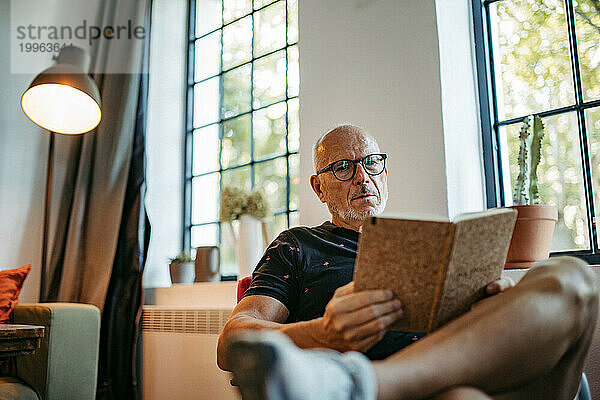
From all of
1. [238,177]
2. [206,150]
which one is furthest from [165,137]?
[238,177]

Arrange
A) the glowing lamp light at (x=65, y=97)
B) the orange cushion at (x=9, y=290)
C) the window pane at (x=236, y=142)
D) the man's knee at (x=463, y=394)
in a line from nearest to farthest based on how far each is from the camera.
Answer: the man's knee at (x=463, y=394) → the orange cushion at (x=9, y=290) → the glowing lamp light at (x=65, y=97) → the window pane at (x=236, y=142)

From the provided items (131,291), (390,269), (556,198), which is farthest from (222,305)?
(390,269)

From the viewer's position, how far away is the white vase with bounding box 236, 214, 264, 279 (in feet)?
8.54

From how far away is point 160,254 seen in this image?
130 inches

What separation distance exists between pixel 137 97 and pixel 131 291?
1.10 metres

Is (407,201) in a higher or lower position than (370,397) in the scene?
higher

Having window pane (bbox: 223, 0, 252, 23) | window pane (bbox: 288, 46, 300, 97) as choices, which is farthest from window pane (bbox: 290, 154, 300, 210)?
window pane (bbox: 223, 0, 252, 23)

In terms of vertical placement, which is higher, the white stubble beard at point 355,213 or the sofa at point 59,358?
the white stubble beard at point 355,213

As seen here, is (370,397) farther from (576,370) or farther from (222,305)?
(222,305)

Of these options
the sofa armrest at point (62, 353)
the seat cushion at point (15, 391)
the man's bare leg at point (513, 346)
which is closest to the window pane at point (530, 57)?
the man's bare leg at point (513, 346)

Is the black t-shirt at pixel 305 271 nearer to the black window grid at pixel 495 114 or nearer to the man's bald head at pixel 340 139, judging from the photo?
the man's bald head at pixel 340 139

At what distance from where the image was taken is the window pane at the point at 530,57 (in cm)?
217

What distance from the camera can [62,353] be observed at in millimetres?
2252

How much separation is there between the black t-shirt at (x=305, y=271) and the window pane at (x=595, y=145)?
3.16 ft
